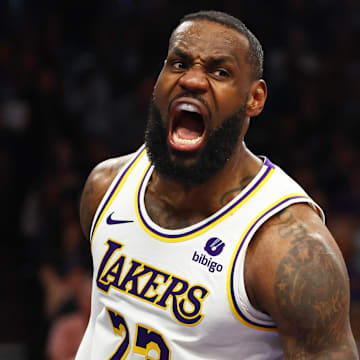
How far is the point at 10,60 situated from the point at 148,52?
116 centimetres

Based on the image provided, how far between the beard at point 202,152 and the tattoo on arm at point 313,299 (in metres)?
0.39

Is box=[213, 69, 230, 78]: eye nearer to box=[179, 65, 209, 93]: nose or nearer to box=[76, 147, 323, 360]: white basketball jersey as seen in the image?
box=[179, 65, 209, 93]: nose

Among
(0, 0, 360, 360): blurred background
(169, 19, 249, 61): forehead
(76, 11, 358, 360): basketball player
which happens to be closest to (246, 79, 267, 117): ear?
(76, 11, 358, 360): basketball player

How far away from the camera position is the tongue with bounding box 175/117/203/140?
2.24m

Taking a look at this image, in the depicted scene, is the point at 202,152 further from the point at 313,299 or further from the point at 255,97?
the point at 313,299

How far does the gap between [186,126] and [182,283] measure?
48 centimetres

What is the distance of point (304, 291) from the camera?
6.47ft

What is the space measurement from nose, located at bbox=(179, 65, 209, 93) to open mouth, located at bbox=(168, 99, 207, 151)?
43mm

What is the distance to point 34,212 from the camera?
5.58 m

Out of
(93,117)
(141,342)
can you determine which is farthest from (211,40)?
(93,117)

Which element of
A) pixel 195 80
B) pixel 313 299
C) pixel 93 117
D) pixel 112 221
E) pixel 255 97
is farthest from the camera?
pixel 93 117

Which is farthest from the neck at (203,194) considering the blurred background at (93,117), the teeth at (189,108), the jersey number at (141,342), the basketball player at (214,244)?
the blurred background at (93,117)

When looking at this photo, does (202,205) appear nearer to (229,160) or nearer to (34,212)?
(229,160)

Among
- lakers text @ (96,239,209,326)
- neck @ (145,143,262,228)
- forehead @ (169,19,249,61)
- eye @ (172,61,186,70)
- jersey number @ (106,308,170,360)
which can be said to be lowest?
jersey number @ (106,308,170,360)
